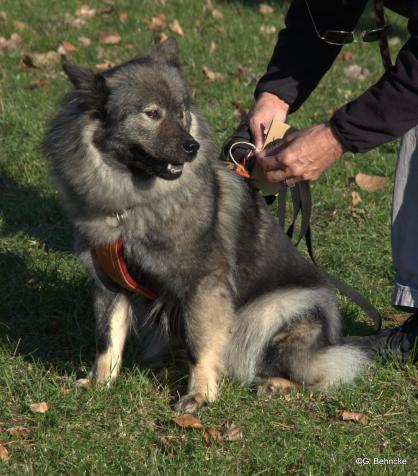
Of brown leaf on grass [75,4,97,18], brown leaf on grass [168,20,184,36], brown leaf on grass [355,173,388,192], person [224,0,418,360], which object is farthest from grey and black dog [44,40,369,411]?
brown leaf on grass [75,4,97,18]

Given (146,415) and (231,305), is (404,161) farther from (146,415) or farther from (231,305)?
(146,415)

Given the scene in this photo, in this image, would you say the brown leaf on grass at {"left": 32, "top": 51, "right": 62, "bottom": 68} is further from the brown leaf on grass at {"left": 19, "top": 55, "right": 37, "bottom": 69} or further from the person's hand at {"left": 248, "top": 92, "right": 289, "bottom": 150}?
the person's hand at {"left": 248, "top": 92, "right": 289, "bottom": 150}

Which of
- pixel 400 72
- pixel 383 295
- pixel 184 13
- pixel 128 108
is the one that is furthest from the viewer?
pixel 184 13

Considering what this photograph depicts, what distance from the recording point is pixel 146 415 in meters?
3.42

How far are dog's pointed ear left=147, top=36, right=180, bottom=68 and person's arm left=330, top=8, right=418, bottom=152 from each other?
805 mm

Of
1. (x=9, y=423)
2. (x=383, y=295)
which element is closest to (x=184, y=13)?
(x=383, y=295)

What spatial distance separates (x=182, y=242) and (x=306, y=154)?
62cm

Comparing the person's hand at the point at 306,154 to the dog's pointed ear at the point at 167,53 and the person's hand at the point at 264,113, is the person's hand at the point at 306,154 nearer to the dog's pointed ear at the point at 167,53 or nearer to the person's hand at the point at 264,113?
the person's hand at the point at 264,113

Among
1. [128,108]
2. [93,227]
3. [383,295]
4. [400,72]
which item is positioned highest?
[400,72]

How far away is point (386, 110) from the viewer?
3.19 metres

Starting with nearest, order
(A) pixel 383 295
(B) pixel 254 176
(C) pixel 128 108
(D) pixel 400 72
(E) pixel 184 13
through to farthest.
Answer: (D) pixel 400 72 < (C) pixel 128 108 < (B) pixel 254 176 < (A) pixel 383 295 < (E) pixel 184 13

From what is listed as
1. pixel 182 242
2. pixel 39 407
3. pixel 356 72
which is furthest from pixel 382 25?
pixel 356 72

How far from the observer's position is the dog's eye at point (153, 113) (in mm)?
3428

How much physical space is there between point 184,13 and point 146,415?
6.18 meters
